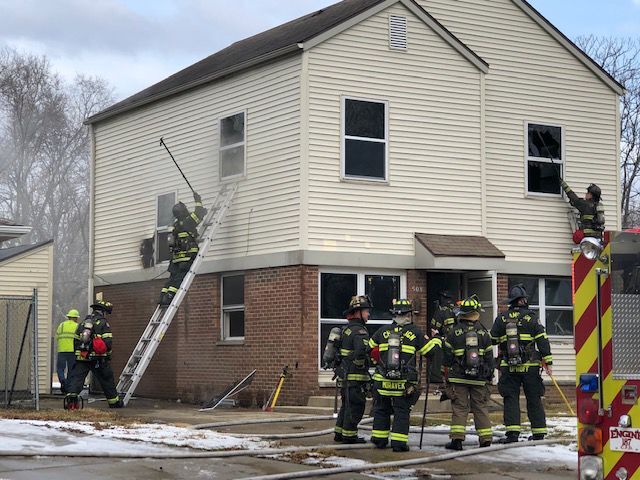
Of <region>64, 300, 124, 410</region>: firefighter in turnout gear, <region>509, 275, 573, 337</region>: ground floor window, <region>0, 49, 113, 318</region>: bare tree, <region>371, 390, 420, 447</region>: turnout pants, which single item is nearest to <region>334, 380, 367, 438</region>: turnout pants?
<region>371, 390, 420, 447</region>: turnout pants

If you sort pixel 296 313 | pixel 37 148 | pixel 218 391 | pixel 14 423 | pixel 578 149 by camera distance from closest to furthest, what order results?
pixel 14 423 < pixel 296 313 < pixel 218 391 < pixel 578 149 < pixel 37 148

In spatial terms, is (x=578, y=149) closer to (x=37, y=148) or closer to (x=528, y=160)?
(x=528, y=160)

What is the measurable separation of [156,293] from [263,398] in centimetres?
442

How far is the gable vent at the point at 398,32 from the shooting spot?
1850cm

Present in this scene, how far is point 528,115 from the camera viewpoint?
2017 centimetres

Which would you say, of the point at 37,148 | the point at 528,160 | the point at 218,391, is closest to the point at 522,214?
the point at 528,160

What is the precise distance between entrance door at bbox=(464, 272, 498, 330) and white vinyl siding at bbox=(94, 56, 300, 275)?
3389 mm

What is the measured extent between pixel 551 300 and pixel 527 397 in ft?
23.9

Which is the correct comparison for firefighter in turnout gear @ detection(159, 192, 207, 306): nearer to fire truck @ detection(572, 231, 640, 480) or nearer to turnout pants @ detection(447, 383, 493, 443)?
turnout pants @ detection(447, 383, 493, 443)

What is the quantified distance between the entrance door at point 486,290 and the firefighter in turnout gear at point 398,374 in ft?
22.0

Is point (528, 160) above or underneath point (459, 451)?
above

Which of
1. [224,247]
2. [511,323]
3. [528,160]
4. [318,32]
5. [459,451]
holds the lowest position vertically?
[459,451]

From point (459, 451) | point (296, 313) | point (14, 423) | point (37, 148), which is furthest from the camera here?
point (37, 148)

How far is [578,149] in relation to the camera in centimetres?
2056
